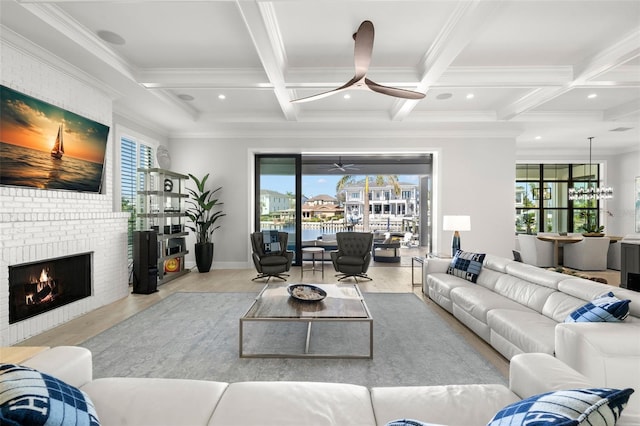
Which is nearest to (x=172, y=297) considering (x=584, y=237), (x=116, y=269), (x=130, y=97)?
(x=116, y=269)

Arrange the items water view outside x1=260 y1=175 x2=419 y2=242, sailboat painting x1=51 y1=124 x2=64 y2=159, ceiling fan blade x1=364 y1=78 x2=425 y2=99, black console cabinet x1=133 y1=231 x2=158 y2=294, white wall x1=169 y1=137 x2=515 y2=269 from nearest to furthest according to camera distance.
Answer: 1. ceiling fan blade x1=364 y1=78 x2=425 y2=99
2. sailboat painting x1=51 y1=124 x2=64 y2=159
3. black console cabinet x1=133 y1=231 x2=158 y2=294
4. white wall x1=169 y1=137 x2=515 y2=269
5. water view outside x1=260 y1=175 x2=419 y2=242

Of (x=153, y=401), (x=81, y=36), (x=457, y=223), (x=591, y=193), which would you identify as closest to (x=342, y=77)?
(x=457, y=223)

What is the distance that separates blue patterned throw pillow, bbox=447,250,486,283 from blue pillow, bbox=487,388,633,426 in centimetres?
338

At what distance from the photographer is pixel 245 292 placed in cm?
478

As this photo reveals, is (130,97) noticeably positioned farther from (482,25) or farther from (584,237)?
(584,237)

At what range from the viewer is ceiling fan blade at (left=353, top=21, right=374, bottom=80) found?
240 centimetres

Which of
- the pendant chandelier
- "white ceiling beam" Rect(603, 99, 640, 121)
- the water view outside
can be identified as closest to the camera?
"white ceiling beam" Rect(603, 99, 640, 121)

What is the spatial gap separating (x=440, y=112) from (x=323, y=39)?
3235mm

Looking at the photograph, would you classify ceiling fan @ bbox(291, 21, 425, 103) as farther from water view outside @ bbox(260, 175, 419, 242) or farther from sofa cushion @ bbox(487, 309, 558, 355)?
water view outside @ bbox(260, 175, 419, 242)

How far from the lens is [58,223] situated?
3.49 metres

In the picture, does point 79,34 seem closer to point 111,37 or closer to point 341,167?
point 111,37

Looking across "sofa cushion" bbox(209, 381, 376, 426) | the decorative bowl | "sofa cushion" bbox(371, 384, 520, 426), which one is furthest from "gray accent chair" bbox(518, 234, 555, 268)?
"sofa cushion" bbox(209, 381, 376, 426)

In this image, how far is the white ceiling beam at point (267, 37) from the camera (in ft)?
8.72

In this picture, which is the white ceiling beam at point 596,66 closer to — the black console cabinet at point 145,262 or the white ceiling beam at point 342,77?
the white ceiling beam at point 342,77
